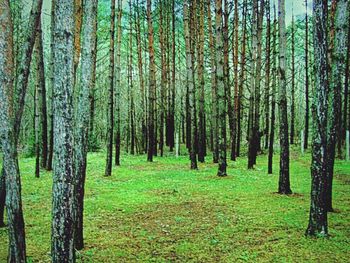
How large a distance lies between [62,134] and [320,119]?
4.34 meters

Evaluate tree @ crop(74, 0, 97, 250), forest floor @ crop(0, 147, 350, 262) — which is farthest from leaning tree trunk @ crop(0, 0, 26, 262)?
tree @ crop(74, 0, 97, 250)

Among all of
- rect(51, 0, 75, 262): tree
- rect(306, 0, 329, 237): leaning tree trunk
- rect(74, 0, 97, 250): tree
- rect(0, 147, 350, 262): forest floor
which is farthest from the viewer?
rect(306, 0, 329, 237): leaning tree trunk

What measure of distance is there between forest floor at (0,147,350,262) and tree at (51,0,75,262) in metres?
1.79

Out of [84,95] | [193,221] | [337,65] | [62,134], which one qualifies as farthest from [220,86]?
[62,134]

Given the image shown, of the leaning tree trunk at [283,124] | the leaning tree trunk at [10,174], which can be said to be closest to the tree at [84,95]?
the leaning tree trunk at [10,174]

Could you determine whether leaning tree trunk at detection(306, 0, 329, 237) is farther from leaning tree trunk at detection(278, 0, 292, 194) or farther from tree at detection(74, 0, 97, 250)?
tree at detection(74, 0, 97, 250)

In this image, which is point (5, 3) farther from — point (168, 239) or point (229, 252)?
point (229, 252)

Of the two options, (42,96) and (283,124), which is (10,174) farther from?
(42,96)

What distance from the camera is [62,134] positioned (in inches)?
150

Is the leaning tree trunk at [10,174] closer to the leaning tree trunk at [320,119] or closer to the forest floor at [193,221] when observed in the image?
the forest floor at [193,221]

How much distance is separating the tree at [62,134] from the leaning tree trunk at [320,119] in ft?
13.8

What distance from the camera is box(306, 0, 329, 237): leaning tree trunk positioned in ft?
19.5

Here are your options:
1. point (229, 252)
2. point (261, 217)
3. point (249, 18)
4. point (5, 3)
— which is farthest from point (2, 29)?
point (249, 18)

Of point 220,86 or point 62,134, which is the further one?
point 220,86
